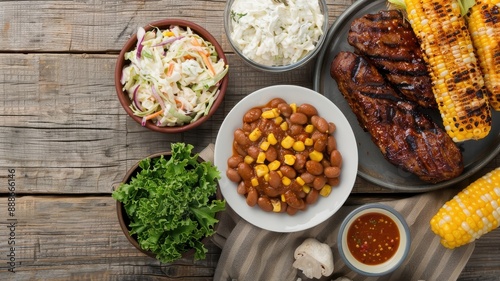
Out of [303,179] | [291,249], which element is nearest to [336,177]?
[303,179]

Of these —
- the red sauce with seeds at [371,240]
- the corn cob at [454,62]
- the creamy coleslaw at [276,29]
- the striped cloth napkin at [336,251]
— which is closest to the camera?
the corn cob at [454,62]

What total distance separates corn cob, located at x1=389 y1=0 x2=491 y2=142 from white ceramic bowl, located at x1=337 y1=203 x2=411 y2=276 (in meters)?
0.65

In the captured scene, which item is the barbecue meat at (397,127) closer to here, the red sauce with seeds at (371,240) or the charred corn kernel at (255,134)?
the red sauce with seeds at (371,240)

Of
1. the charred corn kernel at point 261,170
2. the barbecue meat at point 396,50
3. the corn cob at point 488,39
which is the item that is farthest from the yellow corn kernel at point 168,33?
the corn cob at point 488,39

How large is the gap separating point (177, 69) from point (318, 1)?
39.9 inches

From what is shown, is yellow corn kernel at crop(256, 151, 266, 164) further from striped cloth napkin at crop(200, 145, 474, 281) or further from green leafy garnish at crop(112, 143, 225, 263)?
striped cloth napkin at crop(200, 145, 474, 281)

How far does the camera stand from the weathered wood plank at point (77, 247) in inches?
154

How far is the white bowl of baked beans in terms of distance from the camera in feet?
11.5

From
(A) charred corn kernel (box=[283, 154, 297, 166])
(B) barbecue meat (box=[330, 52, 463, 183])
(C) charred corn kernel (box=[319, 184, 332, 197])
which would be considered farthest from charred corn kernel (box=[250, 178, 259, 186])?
(B) barbecue meat (box=[330, 52, 463, 183])

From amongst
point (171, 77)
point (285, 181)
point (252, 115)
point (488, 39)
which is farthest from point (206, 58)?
point (488, 39)

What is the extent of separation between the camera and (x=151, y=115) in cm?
354

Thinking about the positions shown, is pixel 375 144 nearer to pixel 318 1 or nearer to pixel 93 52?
pixel 318 1

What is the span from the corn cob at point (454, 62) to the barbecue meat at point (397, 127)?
0.16 meters

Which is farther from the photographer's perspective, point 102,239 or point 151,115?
point 102,239
